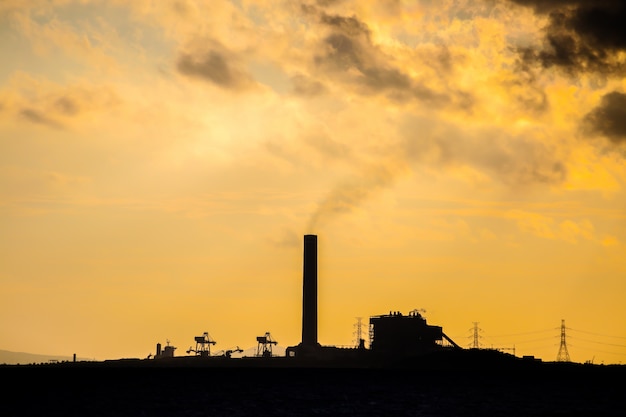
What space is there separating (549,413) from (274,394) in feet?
171

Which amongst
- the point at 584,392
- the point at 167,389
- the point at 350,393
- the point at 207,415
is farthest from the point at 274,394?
the point at 584,392

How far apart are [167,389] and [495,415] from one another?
258ft

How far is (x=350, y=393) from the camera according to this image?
160875 millimetres

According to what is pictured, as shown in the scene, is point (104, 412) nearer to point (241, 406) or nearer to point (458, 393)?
point (241, 406)

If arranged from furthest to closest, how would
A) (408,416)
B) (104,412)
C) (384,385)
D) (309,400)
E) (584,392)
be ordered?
(384,385), (584,392), (309,400), (104,412), (408,416)

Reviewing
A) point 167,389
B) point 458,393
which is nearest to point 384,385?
point 458,393

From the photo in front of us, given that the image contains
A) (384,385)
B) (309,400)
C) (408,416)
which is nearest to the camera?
(408,416)

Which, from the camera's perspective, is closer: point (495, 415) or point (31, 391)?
point (495, 415)

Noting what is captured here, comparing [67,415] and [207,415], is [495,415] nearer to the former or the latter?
[207,415]

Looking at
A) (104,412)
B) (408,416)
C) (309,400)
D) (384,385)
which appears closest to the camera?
(408,416)

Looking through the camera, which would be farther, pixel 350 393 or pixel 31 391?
pixel 31 391

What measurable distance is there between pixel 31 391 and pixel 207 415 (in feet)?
264

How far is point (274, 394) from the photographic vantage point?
522ft

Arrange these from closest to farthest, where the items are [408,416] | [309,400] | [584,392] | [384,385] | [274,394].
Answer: [408,416] → [309,400] → [274,394] → [584,392] → [384,385]
